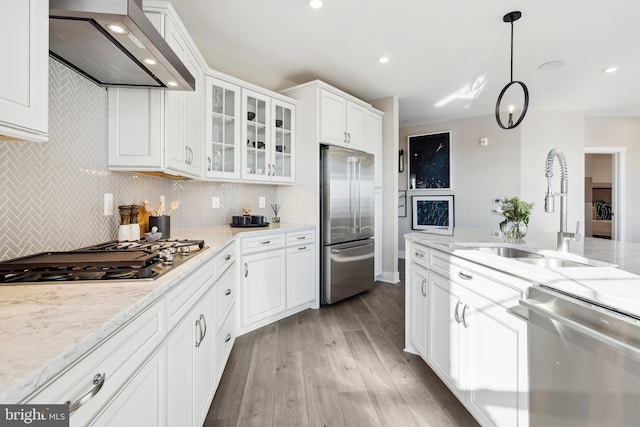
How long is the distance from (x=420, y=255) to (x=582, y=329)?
3.92ft

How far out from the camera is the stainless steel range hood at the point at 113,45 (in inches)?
41.8

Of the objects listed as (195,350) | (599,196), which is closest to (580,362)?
(195,350)

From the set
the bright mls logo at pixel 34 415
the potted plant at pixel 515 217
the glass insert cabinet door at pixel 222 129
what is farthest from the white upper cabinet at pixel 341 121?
the bright mls logo at pixel 34 415

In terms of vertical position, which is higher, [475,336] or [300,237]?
[300,237]

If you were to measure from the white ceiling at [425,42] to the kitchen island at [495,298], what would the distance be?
6.20ft

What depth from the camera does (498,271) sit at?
132 centimetres

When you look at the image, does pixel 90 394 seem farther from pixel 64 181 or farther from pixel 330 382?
pixel 330 382

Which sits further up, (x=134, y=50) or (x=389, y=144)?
(x=389, y=144)

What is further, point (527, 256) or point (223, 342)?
point (223, 342)

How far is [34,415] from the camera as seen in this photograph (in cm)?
49

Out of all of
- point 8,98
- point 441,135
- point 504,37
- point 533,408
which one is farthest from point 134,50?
point 441,135

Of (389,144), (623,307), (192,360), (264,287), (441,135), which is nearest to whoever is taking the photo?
(623,307)

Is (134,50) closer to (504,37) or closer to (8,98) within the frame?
(8,98)

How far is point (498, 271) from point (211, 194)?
8.32 feet
